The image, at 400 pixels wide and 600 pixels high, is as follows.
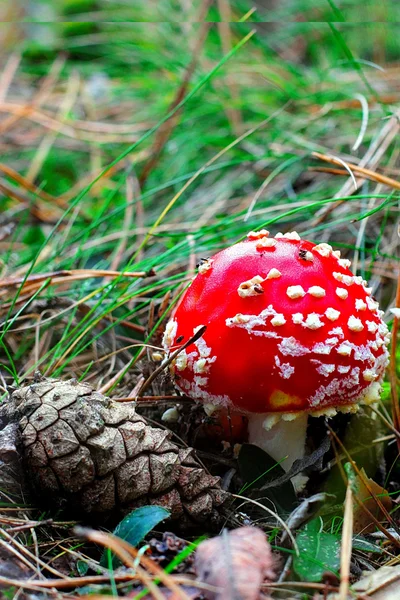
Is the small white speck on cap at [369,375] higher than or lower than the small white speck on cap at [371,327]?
lower

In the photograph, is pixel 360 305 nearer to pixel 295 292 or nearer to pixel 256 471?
pixel 295 292

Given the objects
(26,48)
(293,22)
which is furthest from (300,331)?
(26,48)

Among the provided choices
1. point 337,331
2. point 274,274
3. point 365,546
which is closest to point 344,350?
point 337,331

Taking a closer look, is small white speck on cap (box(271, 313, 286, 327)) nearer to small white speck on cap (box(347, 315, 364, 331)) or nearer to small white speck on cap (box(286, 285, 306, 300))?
small white speck on cap (box(286, 285, 306, 300))

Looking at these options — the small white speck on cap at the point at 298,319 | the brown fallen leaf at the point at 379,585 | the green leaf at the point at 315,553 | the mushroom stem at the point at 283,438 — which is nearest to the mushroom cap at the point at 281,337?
the small white speck on cap at the point at 298,319

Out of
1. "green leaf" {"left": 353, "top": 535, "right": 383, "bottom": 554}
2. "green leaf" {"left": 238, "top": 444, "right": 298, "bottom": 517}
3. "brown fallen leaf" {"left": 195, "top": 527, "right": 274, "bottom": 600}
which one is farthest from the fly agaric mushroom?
"brown fallen leaf" {"left": 195, "top": 527, "right": 274, "bottom": 600}

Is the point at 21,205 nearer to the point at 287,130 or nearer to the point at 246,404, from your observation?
the point at 287,130

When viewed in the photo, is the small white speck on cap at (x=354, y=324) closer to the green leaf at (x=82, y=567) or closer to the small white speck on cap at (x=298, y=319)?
the small white speck on cap at (x=298, y=319)
